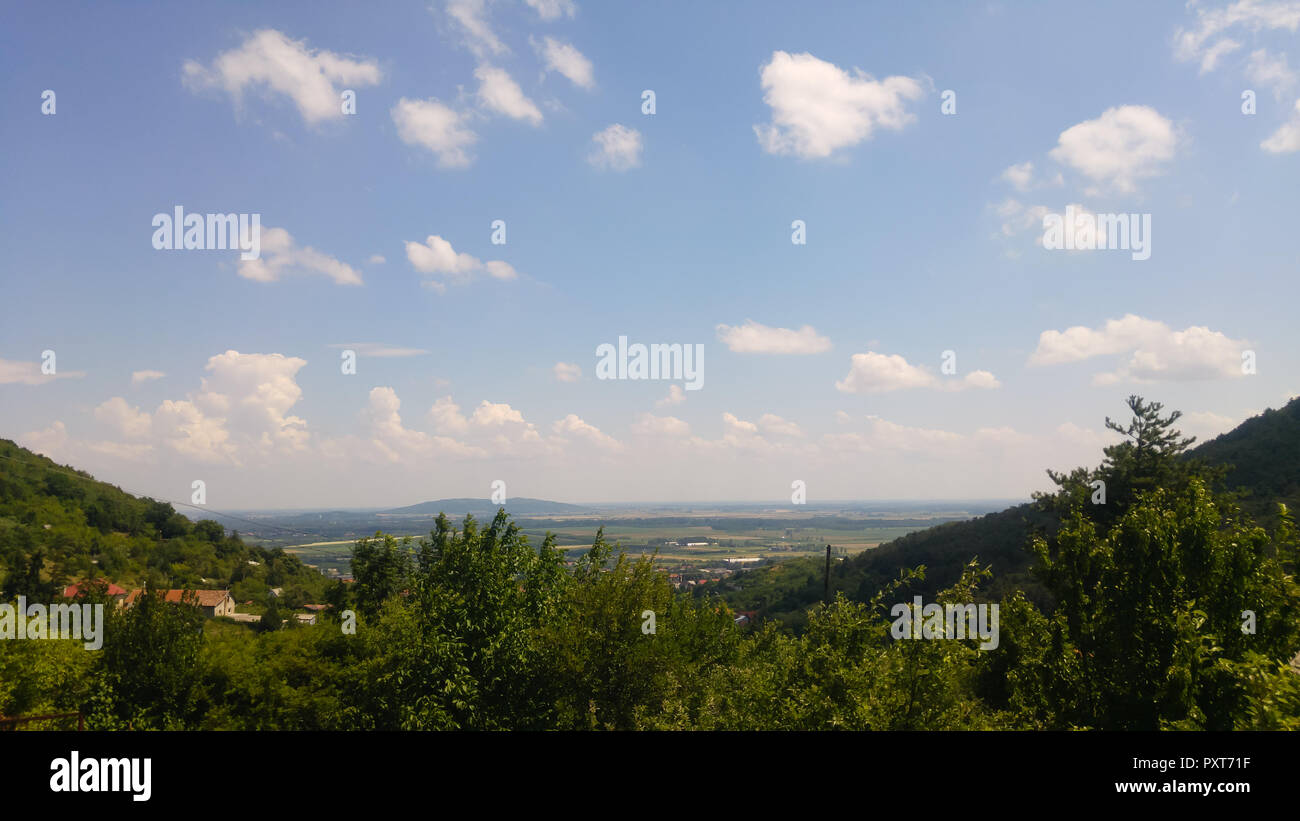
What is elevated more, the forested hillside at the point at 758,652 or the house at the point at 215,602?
the forested hillside at the point at 758,652

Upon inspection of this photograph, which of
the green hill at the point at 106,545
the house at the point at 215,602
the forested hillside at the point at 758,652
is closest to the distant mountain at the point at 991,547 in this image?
the forested hillside at the point at 758,652

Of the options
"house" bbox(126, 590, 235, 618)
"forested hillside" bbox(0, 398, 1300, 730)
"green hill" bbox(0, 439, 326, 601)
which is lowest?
"house" bbox(126, 590, 235, 618)

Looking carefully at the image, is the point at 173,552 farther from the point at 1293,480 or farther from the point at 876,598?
the point at 1293,480

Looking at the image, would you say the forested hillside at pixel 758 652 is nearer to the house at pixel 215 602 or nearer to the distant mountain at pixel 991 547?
the distant mountain at pixel 991 547

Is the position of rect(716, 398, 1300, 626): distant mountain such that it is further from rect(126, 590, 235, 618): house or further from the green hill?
rect(126, 590, 235, 618): house

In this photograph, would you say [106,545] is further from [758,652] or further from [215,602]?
[758,652]

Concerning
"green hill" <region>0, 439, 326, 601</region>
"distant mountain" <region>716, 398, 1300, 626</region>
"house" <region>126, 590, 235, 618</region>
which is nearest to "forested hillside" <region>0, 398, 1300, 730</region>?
"distant mountain" <region>716, 398, 1300, 626</region>

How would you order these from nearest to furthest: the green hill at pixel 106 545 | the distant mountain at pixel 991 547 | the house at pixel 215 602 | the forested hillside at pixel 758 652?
the forested hillside at pixel 758 652 < the distant mountain at pixel 991 547 < the green hill at pixel 106 545 < the house at pixel 215 602

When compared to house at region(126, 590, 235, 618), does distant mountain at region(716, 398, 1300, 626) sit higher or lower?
higher
